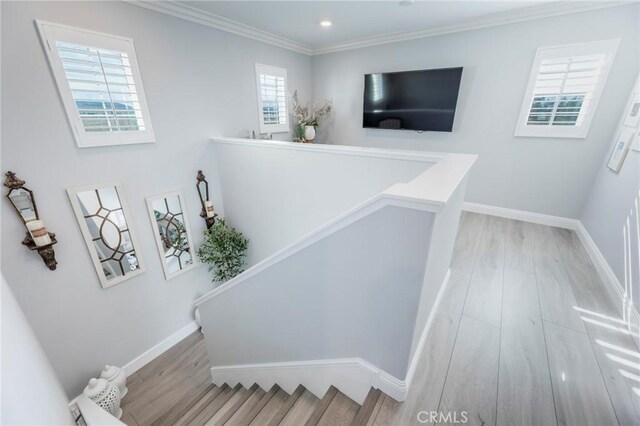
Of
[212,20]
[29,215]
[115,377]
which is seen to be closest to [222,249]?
[115,377]

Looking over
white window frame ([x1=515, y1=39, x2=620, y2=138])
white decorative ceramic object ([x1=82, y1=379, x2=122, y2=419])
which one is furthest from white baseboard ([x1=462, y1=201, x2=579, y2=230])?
white decorative ceramic object ([x1=82, y1=379, x2=122, y2=419])

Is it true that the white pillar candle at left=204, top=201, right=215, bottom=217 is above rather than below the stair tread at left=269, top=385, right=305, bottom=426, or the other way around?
above

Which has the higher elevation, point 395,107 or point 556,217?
point 395,107

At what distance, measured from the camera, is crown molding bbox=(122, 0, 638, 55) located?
97.3 inches

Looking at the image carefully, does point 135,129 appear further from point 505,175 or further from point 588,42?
point 588,42

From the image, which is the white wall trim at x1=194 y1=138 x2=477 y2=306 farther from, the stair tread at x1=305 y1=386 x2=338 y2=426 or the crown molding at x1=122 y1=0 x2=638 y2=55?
the crown molding at x1=122 y1=0 x2=638 y2=55

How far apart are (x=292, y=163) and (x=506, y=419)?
2222 millimetres

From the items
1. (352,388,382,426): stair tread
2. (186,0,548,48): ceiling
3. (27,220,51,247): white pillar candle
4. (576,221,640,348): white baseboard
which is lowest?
(352,388,382,426): stair tread

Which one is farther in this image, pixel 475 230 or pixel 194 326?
pixel 194 326

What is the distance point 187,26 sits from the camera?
2650 mm

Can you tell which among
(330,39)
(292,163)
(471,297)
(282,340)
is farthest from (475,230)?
(330,39)

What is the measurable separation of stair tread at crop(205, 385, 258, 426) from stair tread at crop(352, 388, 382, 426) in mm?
1020

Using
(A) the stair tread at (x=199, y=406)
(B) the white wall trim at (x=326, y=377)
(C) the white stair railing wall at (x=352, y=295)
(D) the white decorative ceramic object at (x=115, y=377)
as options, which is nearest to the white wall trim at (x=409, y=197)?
(C) the white stair railing wall at (x=352, y=295)

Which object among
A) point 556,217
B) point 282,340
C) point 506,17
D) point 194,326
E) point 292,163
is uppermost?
point 506,17
